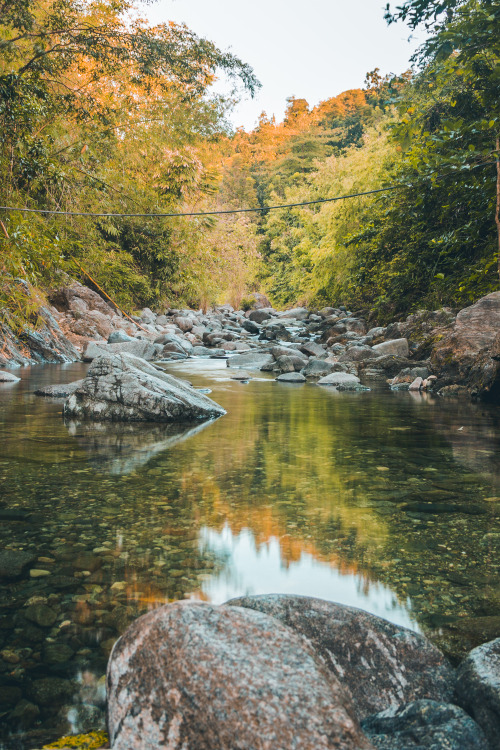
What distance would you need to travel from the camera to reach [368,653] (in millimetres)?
1417

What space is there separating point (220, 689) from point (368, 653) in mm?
504

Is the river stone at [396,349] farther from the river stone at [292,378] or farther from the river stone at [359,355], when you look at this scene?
the river stone at [292,378]

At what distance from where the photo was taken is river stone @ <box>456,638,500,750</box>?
1.16 meters

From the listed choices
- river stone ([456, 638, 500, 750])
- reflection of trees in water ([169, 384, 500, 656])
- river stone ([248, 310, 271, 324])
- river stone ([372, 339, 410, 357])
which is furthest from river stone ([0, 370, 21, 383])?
river stone ([248, 310, 271, 324])

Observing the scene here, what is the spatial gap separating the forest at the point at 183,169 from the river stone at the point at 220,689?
501 centimetres

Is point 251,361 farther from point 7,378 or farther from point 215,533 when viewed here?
point 215,533

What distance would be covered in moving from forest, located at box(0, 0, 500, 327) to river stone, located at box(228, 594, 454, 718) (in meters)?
4.82

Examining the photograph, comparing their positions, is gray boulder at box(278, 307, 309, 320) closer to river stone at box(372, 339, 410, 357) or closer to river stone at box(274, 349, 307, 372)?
river stone at box(372, 339, 410, 357)

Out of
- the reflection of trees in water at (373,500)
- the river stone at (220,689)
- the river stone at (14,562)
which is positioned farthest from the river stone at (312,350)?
the river stone at (220,689)

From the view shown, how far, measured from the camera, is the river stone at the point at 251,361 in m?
11.0

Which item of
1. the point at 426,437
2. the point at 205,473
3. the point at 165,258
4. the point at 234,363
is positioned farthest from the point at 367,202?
the point at 205,473

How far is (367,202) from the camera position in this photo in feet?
64.4

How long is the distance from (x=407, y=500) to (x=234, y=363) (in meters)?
8.57

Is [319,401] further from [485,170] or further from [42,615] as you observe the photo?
[42,615]
